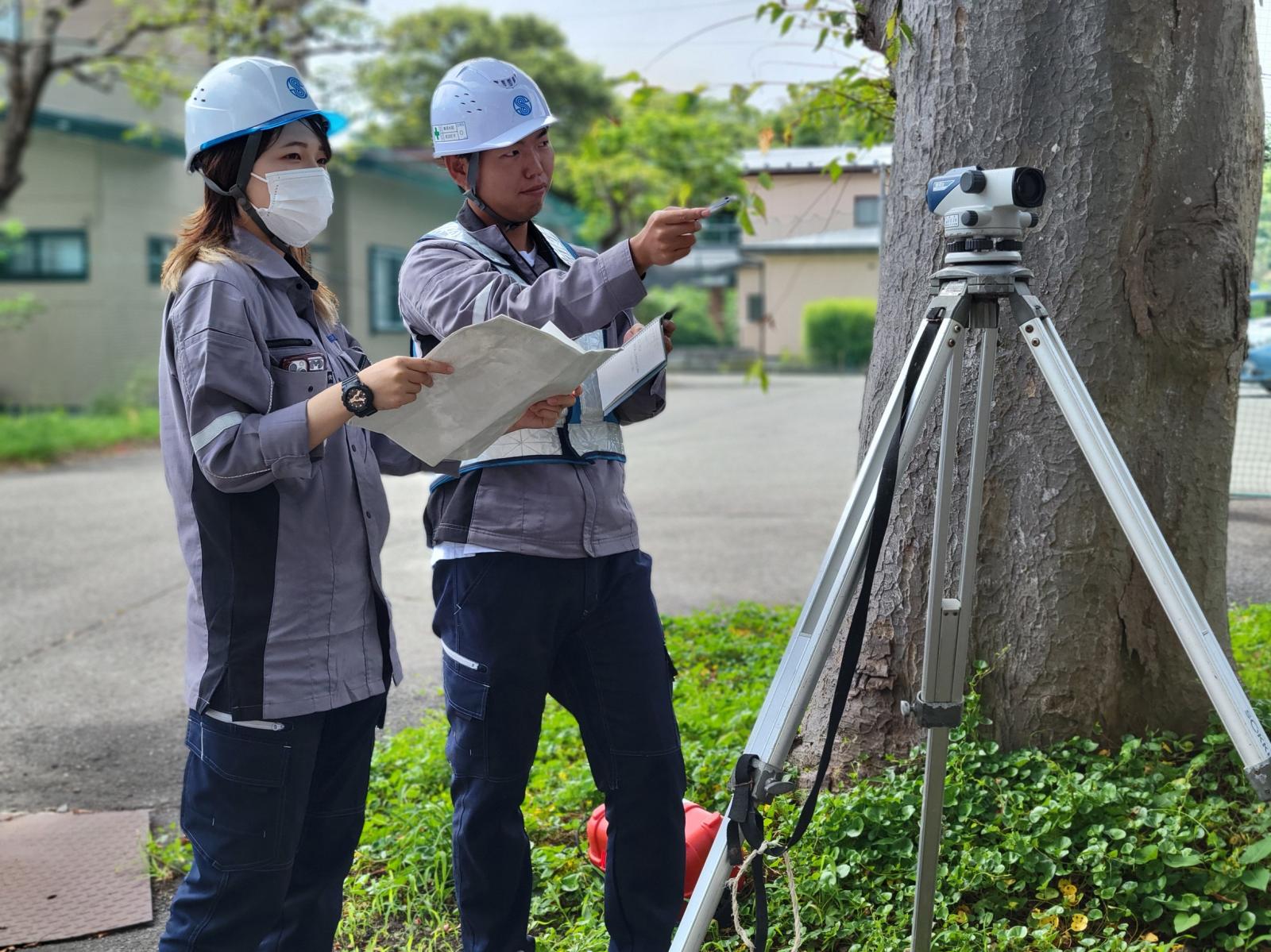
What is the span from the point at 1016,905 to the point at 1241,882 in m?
0.49

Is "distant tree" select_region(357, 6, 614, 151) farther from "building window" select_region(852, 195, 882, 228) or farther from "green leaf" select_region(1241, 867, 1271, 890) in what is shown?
"green leaf" select_region(1241, 867, 1271, 890)

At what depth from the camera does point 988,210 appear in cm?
214

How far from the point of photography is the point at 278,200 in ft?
7.84

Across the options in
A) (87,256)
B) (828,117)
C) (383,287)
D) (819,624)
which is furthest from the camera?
(383,287)

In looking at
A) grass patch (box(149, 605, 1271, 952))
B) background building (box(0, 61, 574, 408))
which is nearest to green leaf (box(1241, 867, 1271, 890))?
grass patch (box(149, 605, 1271, 952))

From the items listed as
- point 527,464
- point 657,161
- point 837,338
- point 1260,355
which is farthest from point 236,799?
point 837,338

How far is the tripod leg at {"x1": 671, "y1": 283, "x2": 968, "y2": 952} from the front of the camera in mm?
2023

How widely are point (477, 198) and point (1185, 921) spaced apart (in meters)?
2.21

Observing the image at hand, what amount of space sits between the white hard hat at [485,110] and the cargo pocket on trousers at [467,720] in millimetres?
1132

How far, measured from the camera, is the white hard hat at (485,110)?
270 cm

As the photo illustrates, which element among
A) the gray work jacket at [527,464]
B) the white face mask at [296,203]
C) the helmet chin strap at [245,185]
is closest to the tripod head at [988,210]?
the gray work jacket at [527,464]

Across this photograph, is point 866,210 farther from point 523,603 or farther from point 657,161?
point 657,161

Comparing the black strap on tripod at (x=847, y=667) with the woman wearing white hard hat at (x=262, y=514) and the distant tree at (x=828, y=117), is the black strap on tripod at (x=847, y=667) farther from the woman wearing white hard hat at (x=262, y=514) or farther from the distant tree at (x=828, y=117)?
the distant tree at (x=828, y=117)

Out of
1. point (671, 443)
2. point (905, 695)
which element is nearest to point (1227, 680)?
point (905, 695)
